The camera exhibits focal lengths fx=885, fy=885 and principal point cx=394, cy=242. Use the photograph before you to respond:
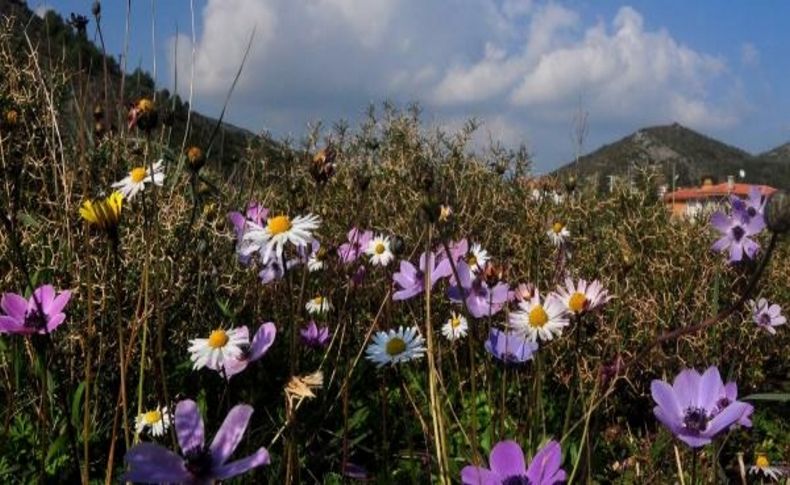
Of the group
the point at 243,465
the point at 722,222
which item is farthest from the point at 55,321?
the point at 722,222

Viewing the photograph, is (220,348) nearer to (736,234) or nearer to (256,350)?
(256,350)

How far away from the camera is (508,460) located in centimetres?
97

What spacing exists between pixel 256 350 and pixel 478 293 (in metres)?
0.55

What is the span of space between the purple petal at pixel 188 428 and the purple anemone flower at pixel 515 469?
0.29 meters

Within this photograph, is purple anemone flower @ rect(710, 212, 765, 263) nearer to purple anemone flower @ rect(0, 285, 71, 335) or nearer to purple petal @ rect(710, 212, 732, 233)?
purple petal @ rect(710, 212, 732, 233)

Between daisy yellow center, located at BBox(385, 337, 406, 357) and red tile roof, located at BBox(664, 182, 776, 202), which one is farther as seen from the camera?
red tile roof, located at BBox(664, 182, 776, 202)

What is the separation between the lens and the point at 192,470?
0.74 m

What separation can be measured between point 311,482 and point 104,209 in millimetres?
1032

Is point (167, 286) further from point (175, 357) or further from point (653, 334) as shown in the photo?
point (653, 334)

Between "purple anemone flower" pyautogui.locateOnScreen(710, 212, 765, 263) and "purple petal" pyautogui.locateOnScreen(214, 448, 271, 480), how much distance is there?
1766 millimetres

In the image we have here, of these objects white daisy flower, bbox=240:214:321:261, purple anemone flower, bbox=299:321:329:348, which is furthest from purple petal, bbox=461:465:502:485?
purple anemone flower, bbox=299:321:329:348

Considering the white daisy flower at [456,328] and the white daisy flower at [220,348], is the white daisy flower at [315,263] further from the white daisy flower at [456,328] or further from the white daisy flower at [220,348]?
the white daisy flower at [220,348]

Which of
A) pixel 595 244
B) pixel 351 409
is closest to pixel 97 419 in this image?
pixel 351 409

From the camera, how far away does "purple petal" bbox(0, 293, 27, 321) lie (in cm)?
124
